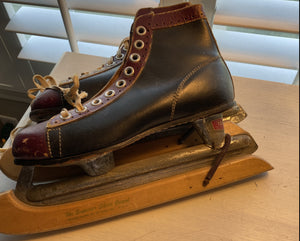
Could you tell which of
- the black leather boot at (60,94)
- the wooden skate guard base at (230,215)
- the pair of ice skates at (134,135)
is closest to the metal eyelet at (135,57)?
the pair of ice skates at (134,135)

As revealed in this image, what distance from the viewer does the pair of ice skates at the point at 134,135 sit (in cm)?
46

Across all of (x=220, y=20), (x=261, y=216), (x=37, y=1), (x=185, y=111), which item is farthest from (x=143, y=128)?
(x=37, y=1)

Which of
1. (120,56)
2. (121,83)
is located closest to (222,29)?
(120,56)

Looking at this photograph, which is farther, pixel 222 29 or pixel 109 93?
pixel 222 29

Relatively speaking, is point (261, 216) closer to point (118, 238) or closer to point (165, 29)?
point (118, 238)

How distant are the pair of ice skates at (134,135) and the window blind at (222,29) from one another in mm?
326

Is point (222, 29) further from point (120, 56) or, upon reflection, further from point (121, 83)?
point (121, 83)

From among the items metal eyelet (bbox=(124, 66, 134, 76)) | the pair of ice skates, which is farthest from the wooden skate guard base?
metal eyelet (bbox=(124, 66, 134, 76))

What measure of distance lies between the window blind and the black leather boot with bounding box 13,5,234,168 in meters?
0.33

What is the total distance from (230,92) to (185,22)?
0.47 feet

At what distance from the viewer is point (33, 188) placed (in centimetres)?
51

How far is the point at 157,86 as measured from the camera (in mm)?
488

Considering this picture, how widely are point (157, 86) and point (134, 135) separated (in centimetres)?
9

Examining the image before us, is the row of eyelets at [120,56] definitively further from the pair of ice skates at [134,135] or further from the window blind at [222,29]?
the window blind at [222,29]
